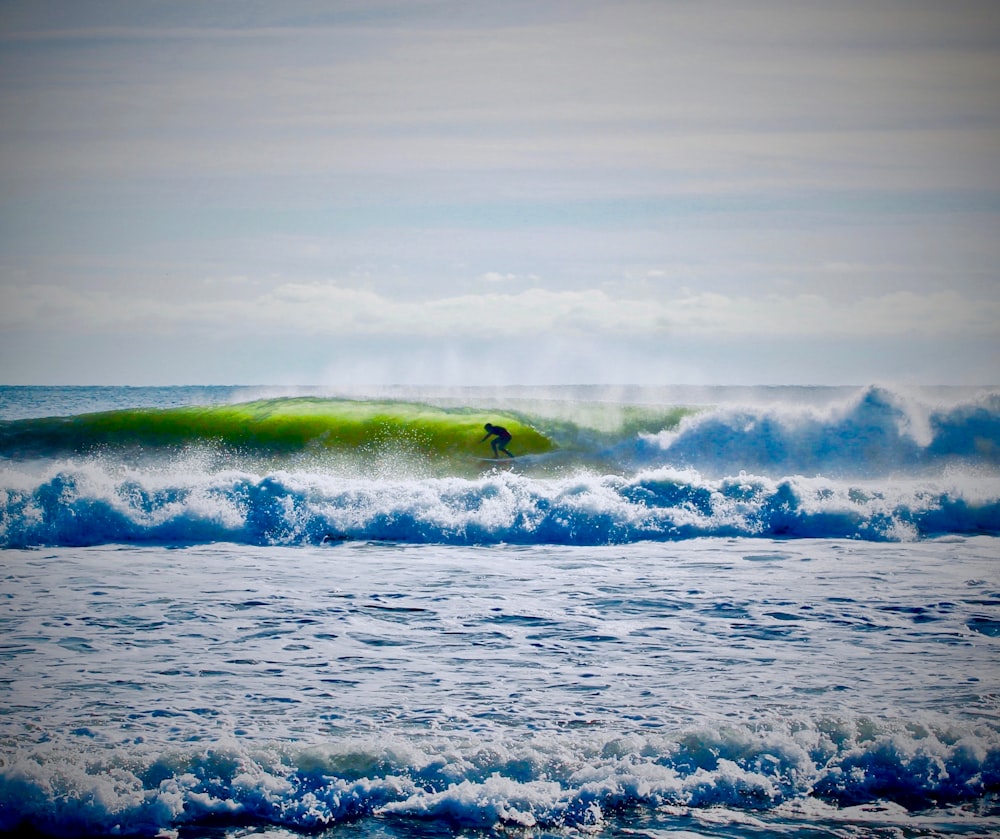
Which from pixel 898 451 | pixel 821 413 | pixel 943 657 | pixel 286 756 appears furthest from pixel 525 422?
pixel 286 756

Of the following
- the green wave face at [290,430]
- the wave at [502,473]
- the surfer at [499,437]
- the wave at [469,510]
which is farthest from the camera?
the green wave face at [290,430]

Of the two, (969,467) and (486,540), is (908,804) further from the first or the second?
(969,467)

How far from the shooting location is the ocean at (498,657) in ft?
12.7

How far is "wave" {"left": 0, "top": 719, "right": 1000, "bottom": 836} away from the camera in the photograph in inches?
149

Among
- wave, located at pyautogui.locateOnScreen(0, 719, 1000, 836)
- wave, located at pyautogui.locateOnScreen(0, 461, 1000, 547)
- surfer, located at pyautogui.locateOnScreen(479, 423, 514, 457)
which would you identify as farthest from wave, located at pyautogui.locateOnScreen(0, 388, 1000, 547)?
wave, located at pyautogui.locateOnScreen(0, 719, 1000, 836)

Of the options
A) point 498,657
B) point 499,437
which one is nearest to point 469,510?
point 498,657

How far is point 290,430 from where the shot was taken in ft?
53.6

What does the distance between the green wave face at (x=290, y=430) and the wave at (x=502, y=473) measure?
0.14 feet

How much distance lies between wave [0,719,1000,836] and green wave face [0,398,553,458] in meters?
11.2

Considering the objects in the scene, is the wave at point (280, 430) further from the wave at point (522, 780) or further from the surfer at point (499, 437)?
the wave at point (522, 780)

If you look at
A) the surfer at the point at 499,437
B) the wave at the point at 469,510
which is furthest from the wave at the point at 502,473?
the surfer at the point at 499,437

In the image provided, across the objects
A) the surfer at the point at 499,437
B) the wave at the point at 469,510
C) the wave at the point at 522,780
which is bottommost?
the wave at the point at 522,780

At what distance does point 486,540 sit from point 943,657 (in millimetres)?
5463

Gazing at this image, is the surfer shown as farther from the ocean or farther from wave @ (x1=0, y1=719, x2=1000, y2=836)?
wave @ (x1=0, y1=719, x2=1000, y2=836)
